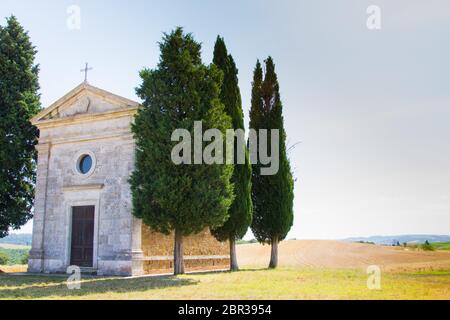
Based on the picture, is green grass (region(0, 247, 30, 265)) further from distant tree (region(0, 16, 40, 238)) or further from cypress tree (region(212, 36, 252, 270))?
cypress tree (region(212, 36, 252, 270))

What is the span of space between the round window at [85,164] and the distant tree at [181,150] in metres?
3.33

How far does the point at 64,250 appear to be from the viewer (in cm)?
1747

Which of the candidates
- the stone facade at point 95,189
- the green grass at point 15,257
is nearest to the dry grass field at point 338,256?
the stone facade at point 95,189

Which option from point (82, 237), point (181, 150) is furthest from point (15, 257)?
point (181, 150)

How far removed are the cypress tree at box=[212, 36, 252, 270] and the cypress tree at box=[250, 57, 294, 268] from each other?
5.29ft

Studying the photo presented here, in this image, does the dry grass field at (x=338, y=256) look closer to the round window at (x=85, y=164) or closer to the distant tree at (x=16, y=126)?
the round window at (x=85, y=164)

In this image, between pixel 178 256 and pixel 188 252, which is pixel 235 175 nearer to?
pixel 188 252

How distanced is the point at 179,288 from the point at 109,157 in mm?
7360

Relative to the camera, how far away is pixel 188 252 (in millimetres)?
19125

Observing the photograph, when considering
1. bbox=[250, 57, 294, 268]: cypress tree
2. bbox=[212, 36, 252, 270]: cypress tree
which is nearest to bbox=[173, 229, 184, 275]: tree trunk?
bbox=[212, 36, 252, 270]: cypress tree

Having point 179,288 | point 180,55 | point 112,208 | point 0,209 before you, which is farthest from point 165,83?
point 0,209

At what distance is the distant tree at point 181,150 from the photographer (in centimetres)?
1466
